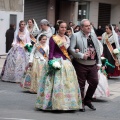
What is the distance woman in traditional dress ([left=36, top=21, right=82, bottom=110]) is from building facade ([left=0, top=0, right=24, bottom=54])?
1309 centimetres

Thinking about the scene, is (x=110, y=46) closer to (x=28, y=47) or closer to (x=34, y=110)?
(x=28, y=47)

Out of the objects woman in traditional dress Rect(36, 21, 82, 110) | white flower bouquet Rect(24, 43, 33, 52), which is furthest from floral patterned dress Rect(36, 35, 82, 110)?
white flower bouquet Rect(24, 43, 33, 52)

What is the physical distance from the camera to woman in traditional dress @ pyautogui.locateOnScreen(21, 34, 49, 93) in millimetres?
11156

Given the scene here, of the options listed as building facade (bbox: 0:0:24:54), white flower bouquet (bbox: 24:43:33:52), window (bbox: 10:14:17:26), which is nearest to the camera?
white flower bouquet (bbox: 24:43:33:52)

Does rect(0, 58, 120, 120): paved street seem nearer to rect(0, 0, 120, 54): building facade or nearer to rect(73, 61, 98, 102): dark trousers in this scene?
rect(73, 61, 98, 102): dark trousers

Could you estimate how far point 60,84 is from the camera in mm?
8531

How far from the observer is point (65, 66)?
864 cm

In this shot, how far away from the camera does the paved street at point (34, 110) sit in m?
8.24

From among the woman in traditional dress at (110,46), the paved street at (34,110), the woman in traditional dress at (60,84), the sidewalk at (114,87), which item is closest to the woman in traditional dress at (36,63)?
the paved street at (34,110)

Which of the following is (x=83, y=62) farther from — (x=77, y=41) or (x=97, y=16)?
(x=97, y=16)

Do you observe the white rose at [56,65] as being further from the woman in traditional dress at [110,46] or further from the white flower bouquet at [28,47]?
the woman in traditional dress at [110,46]

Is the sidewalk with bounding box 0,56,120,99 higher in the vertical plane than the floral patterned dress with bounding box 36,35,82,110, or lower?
lower

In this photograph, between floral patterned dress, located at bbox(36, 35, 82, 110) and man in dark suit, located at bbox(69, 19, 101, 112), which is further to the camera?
man in dark suit, located at bbox(69, 19, 101, 112)

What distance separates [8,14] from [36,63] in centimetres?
1096
